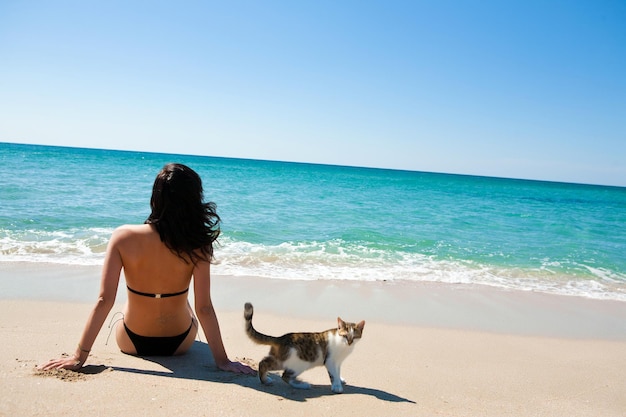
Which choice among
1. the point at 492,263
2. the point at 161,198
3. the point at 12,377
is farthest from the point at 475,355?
the point at 492,263

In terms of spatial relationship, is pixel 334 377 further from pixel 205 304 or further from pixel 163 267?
pixel 163 267

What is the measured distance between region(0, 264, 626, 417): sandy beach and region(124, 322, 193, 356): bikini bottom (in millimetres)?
74

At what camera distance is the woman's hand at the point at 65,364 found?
8.94ft

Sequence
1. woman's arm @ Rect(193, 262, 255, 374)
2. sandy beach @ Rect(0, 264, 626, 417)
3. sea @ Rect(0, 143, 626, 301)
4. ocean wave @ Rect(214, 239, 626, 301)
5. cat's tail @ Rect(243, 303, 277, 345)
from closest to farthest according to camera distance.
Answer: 1. sandy beach @ Rect(0, 264, 626, 417)
2. cat's tail @ Rect(243, 303, 277, 345)
3. woman's arm @ Rect(193, 262, 255, 374)
4. ocean wave @ Rect(214, 239, 626, 301)
5. sea @ Rect(0, 143, 626, 301)

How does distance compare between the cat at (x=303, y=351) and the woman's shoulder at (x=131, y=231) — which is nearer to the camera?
the woman's shoulder at (x=131, y=231)

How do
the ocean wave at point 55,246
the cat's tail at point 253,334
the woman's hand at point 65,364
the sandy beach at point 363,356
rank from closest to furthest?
the sandy beach at point 363,356
the woman's hand at point 65,364
the cat's tail at point 253,334
the ocean wave at point 55,246

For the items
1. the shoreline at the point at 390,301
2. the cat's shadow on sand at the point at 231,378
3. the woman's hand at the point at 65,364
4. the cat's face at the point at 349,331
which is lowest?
the shoreline at the point at 390,301

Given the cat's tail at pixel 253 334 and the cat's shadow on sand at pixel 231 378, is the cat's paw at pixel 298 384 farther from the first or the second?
the cat's tail at pixel 253 334

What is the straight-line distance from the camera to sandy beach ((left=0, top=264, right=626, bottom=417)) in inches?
102

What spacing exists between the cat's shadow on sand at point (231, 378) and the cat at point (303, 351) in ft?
0.22

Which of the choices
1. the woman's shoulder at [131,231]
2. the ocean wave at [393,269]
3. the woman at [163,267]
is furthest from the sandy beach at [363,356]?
the woman's shoulder at [131,231]

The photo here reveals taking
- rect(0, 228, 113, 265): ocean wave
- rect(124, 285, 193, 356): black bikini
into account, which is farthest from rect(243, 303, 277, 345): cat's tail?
rect(0, 228, 113, 265): ocean wave

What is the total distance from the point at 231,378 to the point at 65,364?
3.64ft

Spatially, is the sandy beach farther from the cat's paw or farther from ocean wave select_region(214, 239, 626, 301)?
ocean wave select_region(214, 239, 626, 301)
